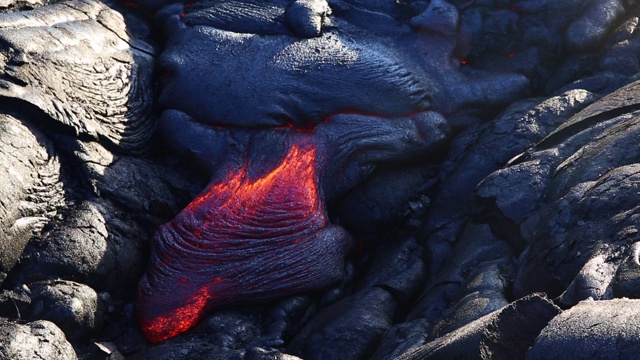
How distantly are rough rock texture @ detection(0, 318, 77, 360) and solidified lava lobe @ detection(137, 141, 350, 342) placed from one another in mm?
983

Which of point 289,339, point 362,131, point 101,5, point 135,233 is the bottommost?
point 289,339

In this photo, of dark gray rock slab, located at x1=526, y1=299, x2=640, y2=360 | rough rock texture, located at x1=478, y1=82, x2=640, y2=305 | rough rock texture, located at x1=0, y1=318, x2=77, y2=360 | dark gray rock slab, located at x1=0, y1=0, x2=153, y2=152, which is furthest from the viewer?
dark gray rock slab, located at x1=0, y1=0, x2=153, y2=152

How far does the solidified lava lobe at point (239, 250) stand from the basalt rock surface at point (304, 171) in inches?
0.8

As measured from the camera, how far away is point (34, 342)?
240 inches

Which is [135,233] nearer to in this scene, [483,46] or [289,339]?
[289,339]

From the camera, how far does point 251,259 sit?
755 centimetres

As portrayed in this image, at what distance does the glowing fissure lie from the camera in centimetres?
725

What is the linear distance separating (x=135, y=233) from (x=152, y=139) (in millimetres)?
1257

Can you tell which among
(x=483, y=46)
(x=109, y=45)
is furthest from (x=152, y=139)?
(x=483, y=46)

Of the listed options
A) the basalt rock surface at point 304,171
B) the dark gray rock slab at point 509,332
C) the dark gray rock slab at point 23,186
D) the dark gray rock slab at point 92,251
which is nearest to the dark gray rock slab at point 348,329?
the basalt rock surface at point 304,171

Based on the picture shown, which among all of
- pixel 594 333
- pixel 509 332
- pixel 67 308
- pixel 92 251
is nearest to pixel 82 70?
pixel 92 251

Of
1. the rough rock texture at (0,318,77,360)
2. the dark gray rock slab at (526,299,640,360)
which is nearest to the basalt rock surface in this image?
the rough rock texture at (0,318,77,360)

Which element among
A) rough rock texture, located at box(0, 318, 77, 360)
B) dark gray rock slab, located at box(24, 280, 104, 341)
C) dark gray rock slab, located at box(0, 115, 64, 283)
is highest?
dark gray rock slab, located at box(0, 115, 64, 283)

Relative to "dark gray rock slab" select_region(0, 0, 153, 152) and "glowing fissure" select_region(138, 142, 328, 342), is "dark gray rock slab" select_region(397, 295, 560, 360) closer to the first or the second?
"glowing fissure" select_region(138, 142, 328, 342)
